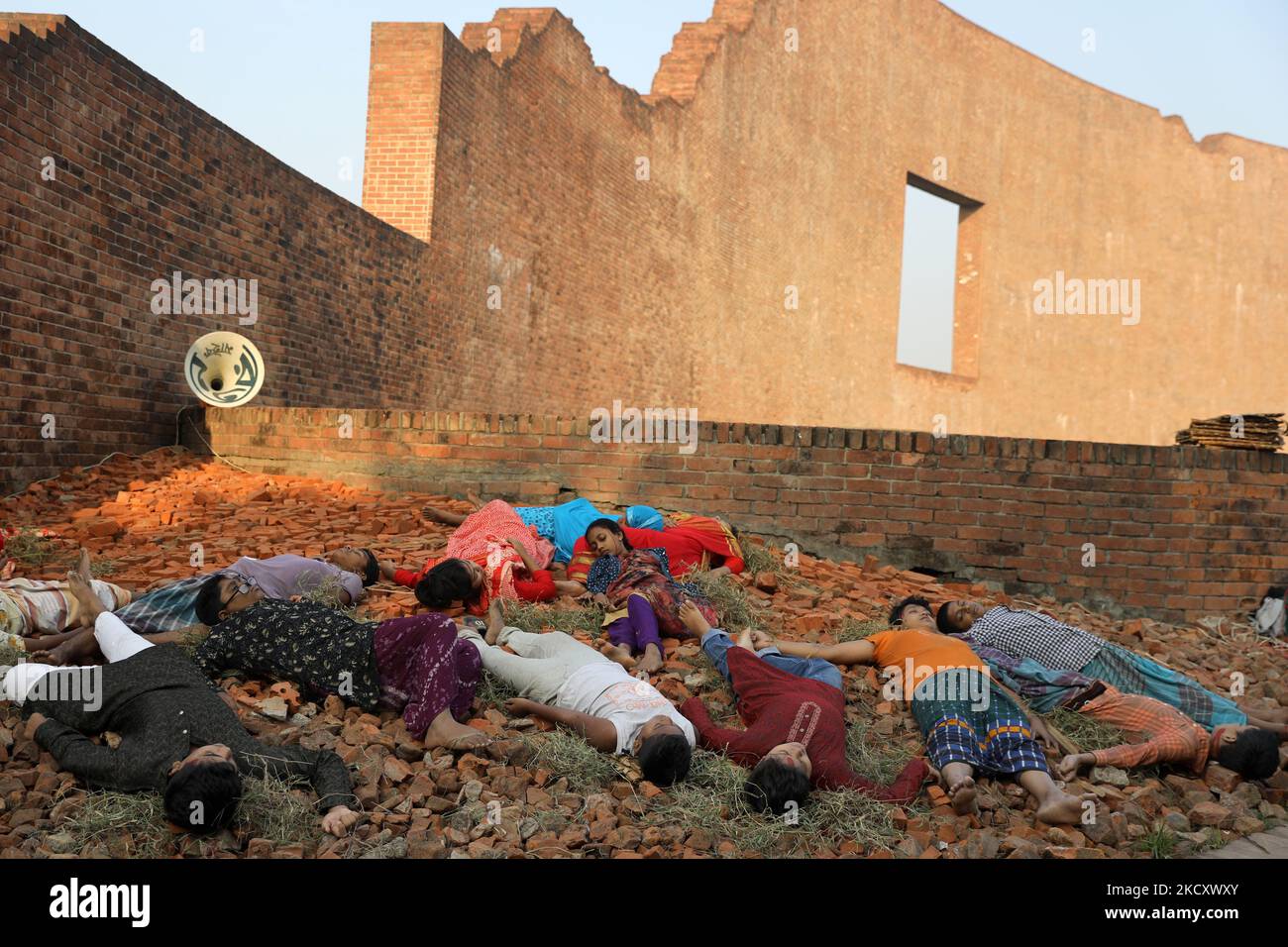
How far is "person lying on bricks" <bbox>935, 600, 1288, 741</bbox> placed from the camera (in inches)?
161

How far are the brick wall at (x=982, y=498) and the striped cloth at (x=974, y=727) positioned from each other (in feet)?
7.68

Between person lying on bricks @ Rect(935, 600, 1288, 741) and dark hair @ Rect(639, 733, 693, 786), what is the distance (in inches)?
69.6

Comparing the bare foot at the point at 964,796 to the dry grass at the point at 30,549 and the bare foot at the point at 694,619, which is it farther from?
the dry grass at the point at 30,549

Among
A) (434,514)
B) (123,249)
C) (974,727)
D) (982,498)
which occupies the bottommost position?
(974,727)

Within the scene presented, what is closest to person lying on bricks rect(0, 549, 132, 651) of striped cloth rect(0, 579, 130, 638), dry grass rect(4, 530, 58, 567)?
striped cloth rect(0, 579, 130, 638)

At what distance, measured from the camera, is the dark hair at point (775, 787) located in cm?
290

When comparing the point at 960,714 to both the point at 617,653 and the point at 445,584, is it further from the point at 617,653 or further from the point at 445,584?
the point at 445,584

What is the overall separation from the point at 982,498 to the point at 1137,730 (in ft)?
7.68

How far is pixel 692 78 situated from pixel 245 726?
14.1 metres

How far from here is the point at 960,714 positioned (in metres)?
3.52

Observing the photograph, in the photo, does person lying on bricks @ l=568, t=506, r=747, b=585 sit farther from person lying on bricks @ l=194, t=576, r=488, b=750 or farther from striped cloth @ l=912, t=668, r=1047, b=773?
striped cloth @ l=912, t=668, r=1047, b=773

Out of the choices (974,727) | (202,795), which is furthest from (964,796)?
(202,795)

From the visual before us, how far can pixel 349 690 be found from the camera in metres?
3.40
